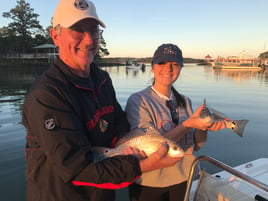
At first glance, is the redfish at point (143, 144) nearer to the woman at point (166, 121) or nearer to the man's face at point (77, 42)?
the woman at point (166, 121)

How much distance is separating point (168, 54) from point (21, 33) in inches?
2699

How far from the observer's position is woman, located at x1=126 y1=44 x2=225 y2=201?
8.64 feet

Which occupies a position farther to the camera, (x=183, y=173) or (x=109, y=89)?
(x=183, y=173)

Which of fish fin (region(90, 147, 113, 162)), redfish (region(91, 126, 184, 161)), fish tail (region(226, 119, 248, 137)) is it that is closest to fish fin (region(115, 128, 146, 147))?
redfish (region(91, 126, 184, 161))

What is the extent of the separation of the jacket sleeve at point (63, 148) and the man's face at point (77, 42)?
46 centimetres

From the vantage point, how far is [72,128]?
5.67 feet

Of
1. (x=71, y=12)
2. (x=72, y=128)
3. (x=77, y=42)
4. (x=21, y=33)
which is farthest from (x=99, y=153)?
(x=21, y=33)

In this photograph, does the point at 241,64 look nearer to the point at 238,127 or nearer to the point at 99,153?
the point at 238,127

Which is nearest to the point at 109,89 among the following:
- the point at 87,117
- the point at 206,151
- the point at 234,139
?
the point at 87,117

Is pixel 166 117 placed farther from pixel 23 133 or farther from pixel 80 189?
pixel 23 133

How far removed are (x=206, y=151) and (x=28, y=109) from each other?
714cm

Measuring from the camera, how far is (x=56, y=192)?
6.15 feet


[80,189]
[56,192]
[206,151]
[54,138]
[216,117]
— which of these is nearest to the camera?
[54,138]

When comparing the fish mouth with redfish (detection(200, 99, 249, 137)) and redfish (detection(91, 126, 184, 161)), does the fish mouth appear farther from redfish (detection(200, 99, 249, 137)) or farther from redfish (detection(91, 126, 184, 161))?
redfish (detection(200, 99, 249, 137))
